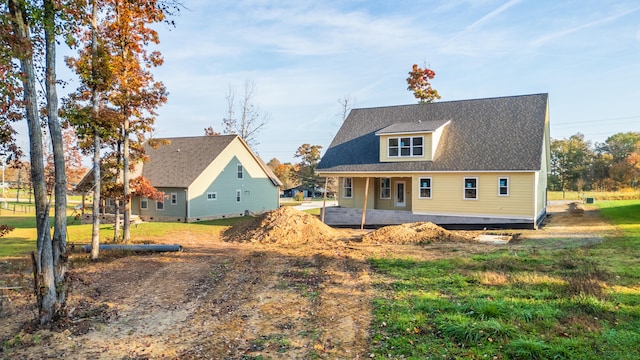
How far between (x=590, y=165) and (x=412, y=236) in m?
55.9

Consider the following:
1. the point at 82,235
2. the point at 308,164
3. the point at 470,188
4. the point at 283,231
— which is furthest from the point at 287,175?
the point at 283,231

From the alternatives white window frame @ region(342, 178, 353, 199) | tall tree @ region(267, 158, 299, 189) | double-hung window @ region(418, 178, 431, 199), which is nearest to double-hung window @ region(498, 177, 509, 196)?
double-hung window @ region(418, 178, 431, 199)

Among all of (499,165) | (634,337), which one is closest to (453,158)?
(499,165)

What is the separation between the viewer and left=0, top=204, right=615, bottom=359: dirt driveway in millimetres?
5633

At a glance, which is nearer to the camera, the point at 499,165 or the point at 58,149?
the point at 58,149

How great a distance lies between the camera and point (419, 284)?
8586 mm

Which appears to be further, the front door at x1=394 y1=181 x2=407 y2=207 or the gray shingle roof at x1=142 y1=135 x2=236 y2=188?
the gray shingle roof at x1=142 y1=135 x2=236 y2=188

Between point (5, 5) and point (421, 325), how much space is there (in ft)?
28.7

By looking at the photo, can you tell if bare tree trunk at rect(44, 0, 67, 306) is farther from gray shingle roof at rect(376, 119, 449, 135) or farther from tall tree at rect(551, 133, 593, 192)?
tall tree at rect(551, 133, 593, 192)

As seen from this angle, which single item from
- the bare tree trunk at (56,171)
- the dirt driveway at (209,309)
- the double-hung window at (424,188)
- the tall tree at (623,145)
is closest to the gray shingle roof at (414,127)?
the double-hung window at (424,188)

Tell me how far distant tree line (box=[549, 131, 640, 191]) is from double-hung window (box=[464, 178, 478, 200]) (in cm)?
4057

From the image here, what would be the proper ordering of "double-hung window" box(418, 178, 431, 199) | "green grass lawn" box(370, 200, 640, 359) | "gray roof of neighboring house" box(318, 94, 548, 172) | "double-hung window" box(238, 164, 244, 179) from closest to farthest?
"green grass lawn" box(370, 200, 640, 359), "gray roof of neighboring house" box(318, 94, 548, 172), "double-hung window" box(418, 178, 431, 199), "double-hung window" box(238, 164, 244, 179)

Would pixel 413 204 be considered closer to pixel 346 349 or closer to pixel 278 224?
pixel 278 224

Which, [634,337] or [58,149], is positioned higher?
[58,149]
